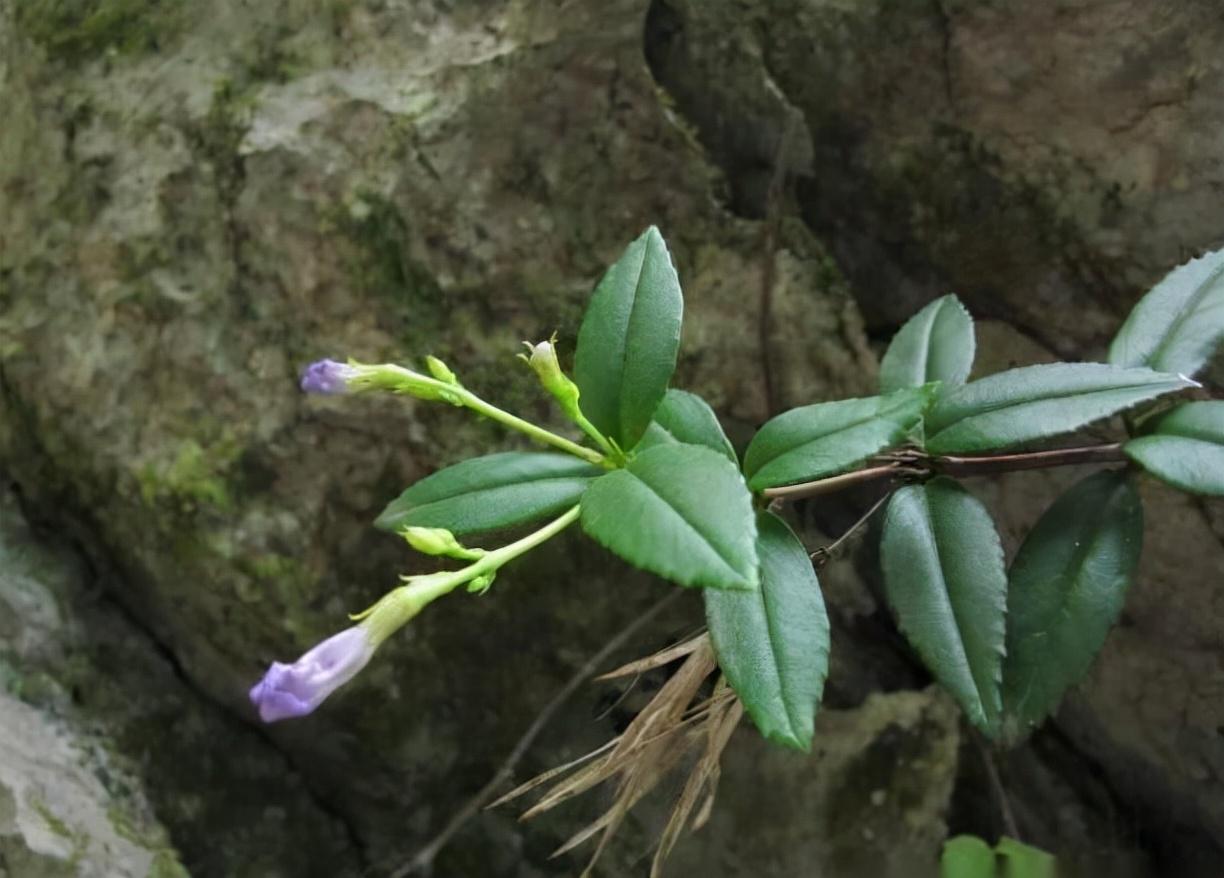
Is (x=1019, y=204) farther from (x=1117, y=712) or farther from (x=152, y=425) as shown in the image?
(x=152, y=425)

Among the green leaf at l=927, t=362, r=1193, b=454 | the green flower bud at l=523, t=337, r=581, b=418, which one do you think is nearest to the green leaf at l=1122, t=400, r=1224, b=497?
the green leaf at l=927, t=362, r=1193, b=454

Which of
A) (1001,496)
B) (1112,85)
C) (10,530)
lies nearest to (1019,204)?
(1112,85)

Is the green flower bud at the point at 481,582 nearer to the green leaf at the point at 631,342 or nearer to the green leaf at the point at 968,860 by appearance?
A: the green leaf at the point at 631,342

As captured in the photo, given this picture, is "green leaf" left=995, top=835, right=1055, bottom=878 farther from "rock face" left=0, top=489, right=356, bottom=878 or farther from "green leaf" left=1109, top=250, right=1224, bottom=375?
"rock face" left=0, top=489, right=356, bottom=878

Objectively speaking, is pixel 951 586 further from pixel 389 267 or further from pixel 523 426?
pixel 389 267

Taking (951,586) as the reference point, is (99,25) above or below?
above

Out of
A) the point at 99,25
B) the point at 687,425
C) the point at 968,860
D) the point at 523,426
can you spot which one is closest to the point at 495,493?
the point at 523,426
